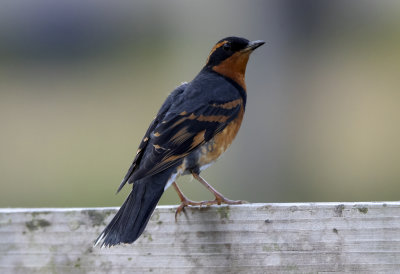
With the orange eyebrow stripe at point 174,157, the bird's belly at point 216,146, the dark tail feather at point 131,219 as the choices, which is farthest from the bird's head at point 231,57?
the dark tail feather at point 131,219

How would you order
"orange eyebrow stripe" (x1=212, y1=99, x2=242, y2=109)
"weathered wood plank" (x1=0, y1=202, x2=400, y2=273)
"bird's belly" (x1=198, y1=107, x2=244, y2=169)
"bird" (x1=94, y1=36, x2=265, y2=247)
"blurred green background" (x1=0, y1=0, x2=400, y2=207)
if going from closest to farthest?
"weathered wood plank" (x1=0, y1=202, x2=400, y2=273) → "bird" (x1=94, y1=36, x2=265, y2=247) → "bird's belly" (x1=198, y1=107, x2=244, y2=169) → "orange eyebrow stripe" (x1=212, y1=99, x2=242, y2=109) → "blurred green background" (x1=0, y1=0, x2=400, y2=207)

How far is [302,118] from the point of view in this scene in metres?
8.40

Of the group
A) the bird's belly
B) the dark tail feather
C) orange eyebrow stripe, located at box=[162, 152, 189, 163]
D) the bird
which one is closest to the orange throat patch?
the bird

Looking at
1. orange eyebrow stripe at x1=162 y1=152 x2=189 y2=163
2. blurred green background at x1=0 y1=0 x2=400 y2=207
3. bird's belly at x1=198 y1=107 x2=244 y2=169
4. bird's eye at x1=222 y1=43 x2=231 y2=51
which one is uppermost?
bird's eye at x1=222 y1=43 x2=231 y2=51

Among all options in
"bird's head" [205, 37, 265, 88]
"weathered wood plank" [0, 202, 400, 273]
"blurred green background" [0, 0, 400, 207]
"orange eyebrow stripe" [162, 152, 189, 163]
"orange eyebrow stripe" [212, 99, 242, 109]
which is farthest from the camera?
"blurred green background" [0, 0, 400, 207]

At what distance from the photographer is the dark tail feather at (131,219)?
301cm

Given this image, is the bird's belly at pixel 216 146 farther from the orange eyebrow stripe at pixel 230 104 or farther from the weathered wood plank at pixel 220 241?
the weathered wood plank at pixel 220 241

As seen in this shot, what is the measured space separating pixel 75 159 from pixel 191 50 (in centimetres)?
343

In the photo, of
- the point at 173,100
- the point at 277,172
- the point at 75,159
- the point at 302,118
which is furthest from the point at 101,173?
the point at 173,100

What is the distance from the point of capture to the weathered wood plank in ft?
9.63

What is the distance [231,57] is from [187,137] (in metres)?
0.98

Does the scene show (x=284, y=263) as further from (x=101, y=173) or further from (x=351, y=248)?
(x=101, y=173)

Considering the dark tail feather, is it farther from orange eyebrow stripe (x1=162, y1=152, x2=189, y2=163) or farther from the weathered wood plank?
orange eyebrow stripe (x1=162, y1=152, x2=189, y2=163)

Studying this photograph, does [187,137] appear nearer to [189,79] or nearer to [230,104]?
[230,104]
